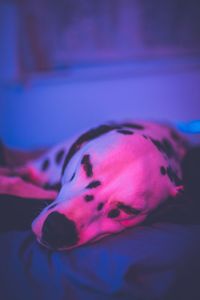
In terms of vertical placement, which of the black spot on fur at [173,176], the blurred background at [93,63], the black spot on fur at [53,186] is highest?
the blurred background at [93,63]

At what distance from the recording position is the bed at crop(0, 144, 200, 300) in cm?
101

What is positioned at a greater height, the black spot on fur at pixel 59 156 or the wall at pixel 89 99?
the wall at pixel 89 99

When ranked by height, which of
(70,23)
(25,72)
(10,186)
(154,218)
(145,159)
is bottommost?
(154,218)

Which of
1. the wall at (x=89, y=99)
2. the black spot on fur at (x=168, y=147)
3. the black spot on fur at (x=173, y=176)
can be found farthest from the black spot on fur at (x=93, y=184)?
the wall at (x=89, y=99)

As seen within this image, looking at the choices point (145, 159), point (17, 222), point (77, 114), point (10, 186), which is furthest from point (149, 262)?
point (77, 114)

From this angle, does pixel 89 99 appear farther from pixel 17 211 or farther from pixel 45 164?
pixel 17 211

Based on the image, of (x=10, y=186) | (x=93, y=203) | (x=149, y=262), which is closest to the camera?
(x=149, y=262)

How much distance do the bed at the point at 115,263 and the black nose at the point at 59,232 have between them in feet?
0.13

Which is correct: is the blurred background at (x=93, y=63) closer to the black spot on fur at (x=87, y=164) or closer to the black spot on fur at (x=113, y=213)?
the black spot on fur at (x=87, y=164)

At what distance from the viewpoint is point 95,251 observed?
1169 mm

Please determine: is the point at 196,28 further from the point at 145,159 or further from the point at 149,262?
the point at 149,262

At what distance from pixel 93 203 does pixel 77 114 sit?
6.22ft

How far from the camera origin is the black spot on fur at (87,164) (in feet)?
4.85

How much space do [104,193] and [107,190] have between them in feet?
0.07
